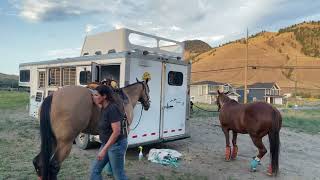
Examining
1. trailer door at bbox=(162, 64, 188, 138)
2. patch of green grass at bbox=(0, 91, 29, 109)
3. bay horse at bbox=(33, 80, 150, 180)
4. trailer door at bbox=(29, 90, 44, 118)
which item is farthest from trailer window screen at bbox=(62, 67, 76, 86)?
patch of green grass at bbox=(0, 91, 29, 109)

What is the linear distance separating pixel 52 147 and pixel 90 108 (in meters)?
0.82

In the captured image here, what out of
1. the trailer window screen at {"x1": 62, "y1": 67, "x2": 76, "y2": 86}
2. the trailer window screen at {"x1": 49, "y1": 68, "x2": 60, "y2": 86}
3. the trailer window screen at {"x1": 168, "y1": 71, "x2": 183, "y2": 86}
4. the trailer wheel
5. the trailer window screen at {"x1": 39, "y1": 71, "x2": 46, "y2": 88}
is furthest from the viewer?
the trailer window screen at {"x1": 39, "y1": 71, "x2": 46, "y2": 88}

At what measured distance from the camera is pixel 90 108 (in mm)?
5281

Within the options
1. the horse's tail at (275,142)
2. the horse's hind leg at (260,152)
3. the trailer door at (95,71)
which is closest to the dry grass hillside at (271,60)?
the trailer door at (95,71)

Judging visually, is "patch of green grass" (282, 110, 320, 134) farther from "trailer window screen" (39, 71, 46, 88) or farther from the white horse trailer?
"trailer window screen" (39, 71, 46, 88)

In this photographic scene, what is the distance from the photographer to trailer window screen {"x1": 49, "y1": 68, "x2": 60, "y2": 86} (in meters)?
9.57

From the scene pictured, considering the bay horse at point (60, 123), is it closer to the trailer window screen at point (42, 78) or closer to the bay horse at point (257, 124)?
the bay horse at point (257, 124)

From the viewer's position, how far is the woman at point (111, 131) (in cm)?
426

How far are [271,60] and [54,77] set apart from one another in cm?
11533

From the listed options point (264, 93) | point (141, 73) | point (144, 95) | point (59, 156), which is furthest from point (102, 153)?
point (264, 93)

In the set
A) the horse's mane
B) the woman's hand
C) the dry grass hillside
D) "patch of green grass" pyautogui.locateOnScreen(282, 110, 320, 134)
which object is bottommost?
"patch of green grass" pyautogui.locateOnScreen(282, 110, 320, 134)

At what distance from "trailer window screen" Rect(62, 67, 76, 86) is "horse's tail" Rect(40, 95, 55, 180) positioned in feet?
12.7

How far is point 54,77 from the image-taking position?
386 inches

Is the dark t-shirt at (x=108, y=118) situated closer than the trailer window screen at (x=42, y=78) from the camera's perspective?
Yes
